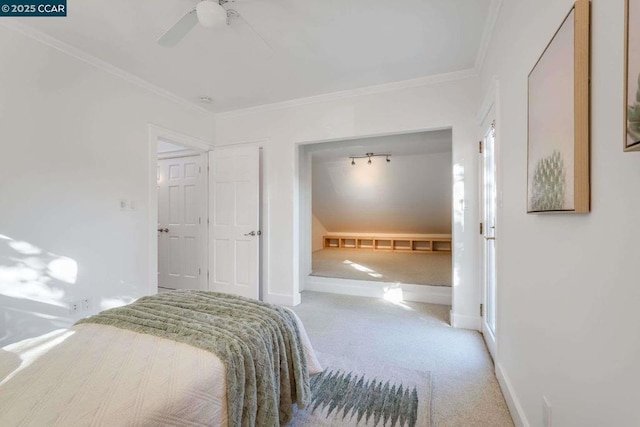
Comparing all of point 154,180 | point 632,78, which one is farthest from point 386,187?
point 632,78

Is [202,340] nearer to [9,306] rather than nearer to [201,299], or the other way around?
[201,299]

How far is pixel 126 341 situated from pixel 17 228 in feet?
5.60

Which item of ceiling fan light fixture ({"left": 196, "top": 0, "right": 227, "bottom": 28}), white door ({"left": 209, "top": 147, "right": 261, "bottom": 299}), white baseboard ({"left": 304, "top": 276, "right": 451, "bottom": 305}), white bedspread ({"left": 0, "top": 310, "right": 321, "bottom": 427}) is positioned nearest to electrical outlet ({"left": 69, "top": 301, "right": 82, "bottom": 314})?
white bedspread ({"left": 0, "top": 310, "right": 321, "bottom": 427})

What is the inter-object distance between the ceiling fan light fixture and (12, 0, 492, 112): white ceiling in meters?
0.23

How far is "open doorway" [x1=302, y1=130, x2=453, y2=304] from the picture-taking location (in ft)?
13.4

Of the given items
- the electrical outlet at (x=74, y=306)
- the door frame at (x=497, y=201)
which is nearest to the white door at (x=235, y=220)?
the electrical outlet at (x=74, y=306)

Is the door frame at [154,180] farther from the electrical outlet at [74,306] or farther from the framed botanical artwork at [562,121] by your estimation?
the framed botanical artwork at [562,121]

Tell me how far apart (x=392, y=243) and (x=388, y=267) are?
2338 mm

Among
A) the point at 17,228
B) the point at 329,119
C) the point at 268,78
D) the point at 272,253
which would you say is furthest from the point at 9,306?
the point at 329,119

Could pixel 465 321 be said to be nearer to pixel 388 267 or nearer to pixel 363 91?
pixel 388 267

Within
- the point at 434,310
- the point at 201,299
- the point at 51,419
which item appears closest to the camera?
the point at 51,419

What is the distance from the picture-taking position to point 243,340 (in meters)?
1.26

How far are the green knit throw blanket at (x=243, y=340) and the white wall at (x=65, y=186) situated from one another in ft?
3.95

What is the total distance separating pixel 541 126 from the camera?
1145 millimetres
